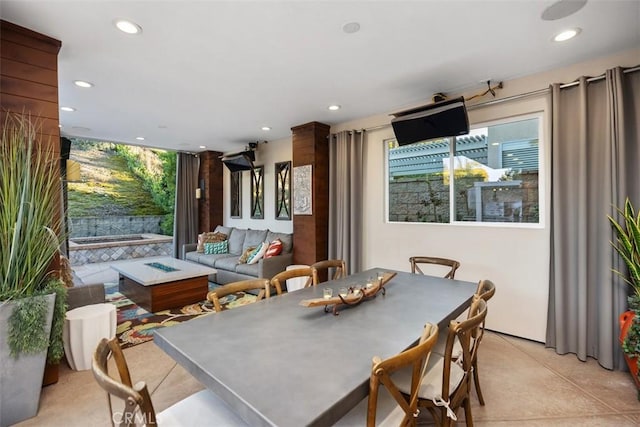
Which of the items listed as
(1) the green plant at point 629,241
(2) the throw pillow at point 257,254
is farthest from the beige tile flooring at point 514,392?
(2) the throw pillow at point 257,254

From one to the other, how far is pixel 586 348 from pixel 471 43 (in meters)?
2.69

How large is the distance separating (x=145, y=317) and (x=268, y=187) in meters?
3.11

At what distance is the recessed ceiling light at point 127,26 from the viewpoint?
6.75 ft

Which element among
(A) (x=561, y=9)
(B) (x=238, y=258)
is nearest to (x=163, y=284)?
(B) (x=238, y=258)

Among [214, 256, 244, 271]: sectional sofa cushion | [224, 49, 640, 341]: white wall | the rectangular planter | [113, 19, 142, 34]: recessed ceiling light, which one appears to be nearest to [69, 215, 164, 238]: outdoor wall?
[214, 256, 244, 271]: sectional sofa cushion

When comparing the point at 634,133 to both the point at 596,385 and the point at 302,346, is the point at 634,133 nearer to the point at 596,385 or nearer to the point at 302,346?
the point at 596,385

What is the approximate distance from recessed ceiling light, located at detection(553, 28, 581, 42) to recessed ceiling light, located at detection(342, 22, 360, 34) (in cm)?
149

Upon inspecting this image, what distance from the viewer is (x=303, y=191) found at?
4621 millimetres

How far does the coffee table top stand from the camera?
3693mm

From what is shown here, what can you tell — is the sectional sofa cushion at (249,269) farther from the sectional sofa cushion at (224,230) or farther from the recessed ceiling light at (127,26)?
the recessed ceiling light at (127,26)

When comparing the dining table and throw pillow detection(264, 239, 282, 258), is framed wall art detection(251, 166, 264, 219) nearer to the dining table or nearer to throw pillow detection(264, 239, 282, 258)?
throw pillow detection(264, 239, 282, 258)

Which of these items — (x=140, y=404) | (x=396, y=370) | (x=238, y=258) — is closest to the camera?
(x=140, y=404)

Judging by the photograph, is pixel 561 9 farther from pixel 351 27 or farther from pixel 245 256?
pixel 245 256

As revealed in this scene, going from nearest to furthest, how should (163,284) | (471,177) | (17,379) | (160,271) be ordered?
(17,379) → (471,177) → (163,284) → (160,271)
